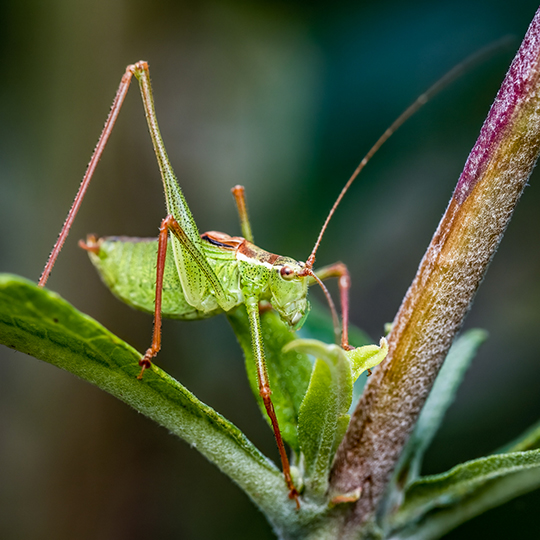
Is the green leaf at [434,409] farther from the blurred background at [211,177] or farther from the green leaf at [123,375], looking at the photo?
the blurred background at [211,177]

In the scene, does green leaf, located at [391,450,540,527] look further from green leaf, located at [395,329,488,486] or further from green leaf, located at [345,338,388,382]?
green leaf, located at [345,338,388,382]

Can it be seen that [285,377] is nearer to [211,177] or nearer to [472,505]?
[472,505]

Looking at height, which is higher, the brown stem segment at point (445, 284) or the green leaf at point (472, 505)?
the brown stem segment at point (445, 284)

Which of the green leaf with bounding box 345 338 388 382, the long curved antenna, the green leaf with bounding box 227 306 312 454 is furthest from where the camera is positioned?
the long curved antenna

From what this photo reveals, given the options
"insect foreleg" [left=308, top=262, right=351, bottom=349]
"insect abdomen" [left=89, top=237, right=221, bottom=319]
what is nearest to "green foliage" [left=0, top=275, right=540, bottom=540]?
"insect foreleg" [left=308, top=262, right=351, bottom=349]

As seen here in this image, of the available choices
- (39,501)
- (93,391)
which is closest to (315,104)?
(93,391)

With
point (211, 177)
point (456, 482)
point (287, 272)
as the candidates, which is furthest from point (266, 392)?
point (211, 177)

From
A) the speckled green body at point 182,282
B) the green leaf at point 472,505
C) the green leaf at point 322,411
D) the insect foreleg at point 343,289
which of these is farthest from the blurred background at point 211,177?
the green leaf at point 322,411
